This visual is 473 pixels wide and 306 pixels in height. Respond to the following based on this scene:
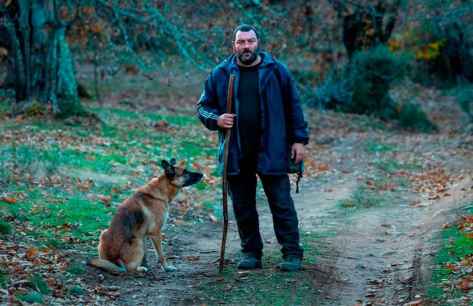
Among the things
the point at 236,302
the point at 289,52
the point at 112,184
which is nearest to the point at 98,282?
the point at 236,302

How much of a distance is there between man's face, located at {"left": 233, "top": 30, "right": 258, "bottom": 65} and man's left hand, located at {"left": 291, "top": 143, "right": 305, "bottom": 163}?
3.12 ft

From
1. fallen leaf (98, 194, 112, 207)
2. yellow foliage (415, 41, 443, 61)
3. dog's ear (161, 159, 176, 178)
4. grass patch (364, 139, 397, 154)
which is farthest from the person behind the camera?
yellow foliage (415, 41, 443, 61)

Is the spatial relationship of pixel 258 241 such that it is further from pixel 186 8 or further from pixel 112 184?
pixel 186 8

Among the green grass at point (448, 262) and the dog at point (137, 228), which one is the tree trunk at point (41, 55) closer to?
the dog at point (137, 228)

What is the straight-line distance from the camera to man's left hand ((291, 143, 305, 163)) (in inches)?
338

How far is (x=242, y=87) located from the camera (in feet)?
28.3

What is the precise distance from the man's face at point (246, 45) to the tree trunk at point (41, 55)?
12709 mm

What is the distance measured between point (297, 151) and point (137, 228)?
6.17 ft

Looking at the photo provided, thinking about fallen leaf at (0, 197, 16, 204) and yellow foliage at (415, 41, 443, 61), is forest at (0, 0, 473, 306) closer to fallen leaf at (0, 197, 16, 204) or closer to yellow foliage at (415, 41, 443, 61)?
fallen leaf at (0, 197, 16, 204)

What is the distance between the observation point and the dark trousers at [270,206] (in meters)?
8.81

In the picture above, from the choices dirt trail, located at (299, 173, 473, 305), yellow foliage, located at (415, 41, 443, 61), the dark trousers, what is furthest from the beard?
yellow foliage, located at (415, 41, 443, 61)

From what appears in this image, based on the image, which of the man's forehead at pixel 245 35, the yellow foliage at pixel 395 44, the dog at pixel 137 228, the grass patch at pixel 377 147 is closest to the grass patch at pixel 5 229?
the dog at pixel 137 228

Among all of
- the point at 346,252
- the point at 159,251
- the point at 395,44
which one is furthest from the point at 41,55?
the point at 395,44

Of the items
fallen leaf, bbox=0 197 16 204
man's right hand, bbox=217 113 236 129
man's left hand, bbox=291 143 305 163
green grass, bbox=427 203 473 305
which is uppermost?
man's right hand, bbox=217 113 236 129
